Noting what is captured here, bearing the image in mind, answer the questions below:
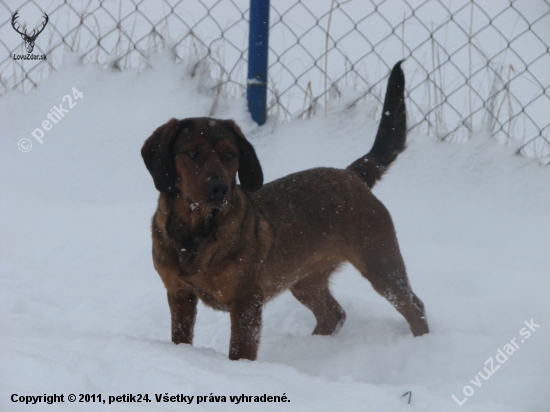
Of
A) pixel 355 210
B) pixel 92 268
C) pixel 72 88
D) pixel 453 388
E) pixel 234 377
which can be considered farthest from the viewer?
pixel 72 88

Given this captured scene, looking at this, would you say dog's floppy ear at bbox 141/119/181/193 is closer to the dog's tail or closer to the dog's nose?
the dog's nose

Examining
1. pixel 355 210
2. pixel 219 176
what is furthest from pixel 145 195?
pixel 219 176

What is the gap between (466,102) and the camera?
5668mm

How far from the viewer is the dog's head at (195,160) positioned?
2557 millimetres

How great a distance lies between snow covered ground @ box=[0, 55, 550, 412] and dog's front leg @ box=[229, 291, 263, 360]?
129 millimetres

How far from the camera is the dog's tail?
353 centimetres

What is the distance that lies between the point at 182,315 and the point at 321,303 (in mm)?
968

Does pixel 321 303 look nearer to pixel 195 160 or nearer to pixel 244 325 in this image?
pixel 244 325

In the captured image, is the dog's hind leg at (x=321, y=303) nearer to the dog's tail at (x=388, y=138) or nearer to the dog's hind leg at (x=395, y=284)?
the dog's hind leg at (x=395, y=284)

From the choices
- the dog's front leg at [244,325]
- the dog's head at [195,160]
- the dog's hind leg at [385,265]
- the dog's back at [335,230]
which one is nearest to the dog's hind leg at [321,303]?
the dog's back at [335,230]

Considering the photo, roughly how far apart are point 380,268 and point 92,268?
1.90 m

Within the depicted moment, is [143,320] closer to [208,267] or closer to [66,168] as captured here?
[208,267]

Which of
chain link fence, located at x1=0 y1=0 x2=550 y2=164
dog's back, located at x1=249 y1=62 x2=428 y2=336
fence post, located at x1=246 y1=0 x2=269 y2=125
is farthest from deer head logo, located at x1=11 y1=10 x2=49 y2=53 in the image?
dog's back, located at x1=249 y1=62 x2=428 y2=336

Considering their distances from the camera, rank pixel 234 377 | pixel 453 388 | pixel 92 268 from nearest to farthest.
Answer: pixel 234 377 < pixel 453 388 < pixel 92 268
